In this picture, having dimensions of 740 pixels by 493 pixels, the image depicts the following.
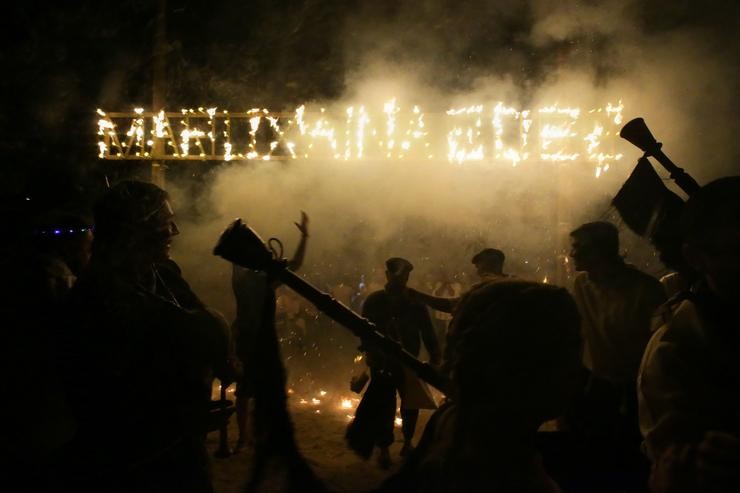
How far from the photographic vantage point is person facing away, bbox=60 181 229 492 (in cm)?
153

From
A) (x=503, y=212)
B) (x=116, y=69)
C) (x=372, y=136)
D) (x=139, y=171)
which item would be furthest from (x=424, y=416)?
(x=116, y=69)

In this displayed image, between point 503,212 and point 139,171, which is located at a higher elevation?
point 139,171

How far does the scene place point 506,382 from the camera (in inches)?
44.1

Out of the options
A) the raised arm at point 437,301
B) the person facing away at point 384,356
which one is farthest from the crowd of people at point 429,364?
the person facing away at point 384,356

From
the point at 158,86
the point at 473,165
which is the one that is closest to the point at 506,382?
the point at 158,86

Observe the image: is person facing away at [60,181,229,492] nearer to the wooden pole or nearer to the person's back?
the person's back

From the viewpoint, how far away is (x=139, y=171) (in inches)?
395

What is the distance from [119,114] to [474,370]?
6.55m

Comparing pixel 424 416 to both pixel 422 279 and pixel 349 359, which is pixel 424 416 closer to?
pixel 349 359

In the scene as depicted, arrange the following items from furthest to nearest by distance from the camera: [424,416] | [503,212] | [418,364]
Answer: [503,212] < [424,416] < [418,364]

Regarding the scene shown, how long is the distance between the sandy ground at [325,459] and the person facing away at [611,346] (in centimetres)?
197

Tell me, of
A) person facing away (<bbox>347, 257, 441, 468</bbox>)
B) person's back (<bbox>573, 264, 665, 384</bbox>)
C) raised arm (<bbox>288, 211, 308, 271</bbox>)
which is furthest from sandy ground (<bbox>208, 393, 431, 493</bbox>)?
person's back (<bbox>573, 264, 665, 384</bbox>)

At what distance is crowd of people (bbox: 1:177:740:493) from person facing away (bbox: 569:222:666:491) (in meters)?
0.02

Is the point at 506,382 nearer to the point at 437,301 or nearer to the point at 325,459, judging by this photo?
the point at 437,301
